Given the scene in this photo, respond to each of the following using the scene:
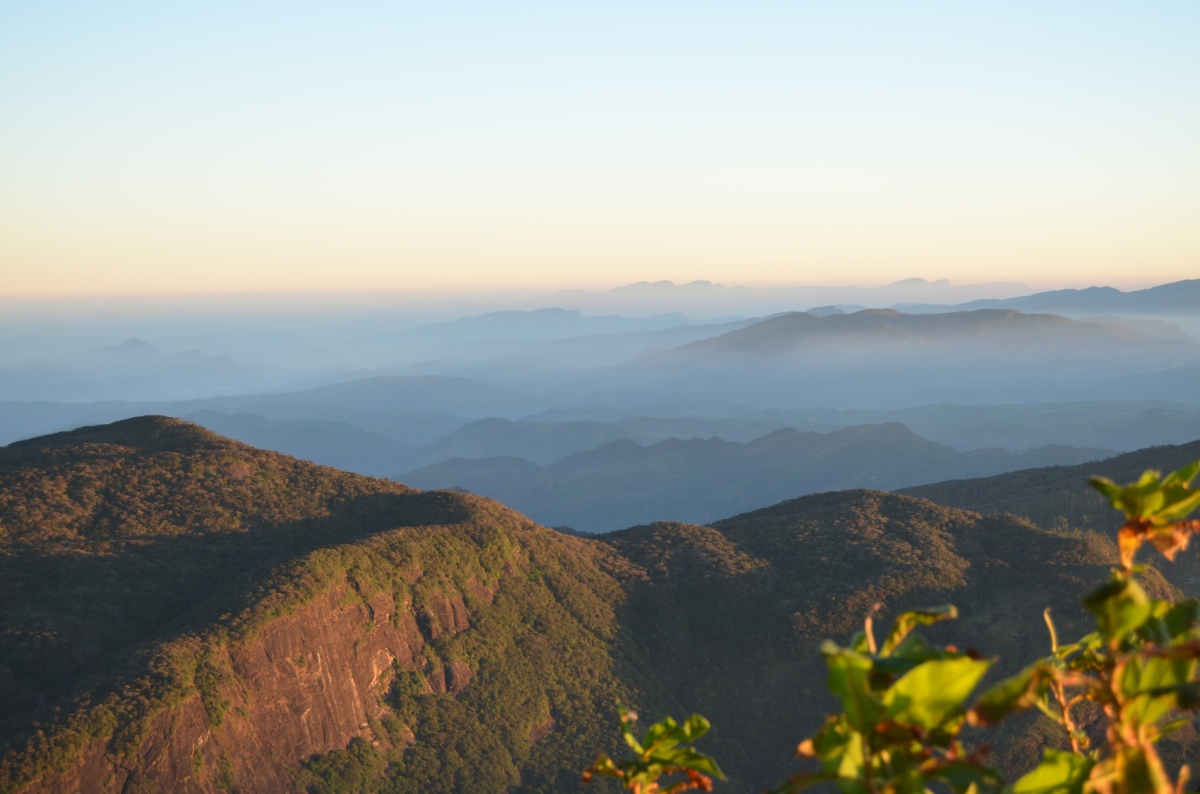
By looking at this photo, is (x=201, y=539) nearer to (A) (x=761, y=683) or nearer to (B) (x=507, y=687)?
(B) (x=507, y=687)

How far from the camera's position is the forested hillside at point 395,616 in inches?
1539

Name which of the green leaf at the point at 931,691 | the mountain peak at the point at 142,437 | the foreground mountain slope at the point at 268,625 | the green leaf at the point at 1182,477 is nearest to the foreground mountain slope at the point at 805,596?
the foreground mountain slope at the point at 268,625

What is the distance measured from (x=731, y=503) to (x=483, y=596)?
148 metres

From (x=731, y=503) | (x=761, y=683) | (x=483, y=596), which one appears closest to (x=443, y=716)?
(x=483, y=596)

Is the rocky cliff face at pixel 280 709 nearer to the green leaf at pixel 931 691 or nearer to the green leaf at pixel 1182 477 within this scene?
the green leaf at pixel 931 691

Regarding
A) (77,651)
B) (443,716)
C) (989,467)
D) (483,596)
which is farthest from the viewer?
(989,467)

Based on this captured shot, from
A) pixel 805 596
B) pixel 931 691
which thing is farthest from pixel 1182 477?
pixel 805 596

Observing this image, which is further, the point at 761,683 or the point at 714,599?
the point at 714,599

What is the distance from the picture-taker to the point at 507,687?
51.5 m

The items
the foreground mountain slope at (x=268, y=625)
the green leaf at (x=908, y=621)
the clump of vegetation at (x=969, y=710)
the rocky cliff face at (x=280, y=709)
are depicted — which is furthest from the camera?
the foreground mountain slope at (x=268, y=625)

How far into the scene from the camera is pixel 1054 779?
14.2 feet

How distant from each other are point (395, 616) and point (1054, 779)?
49693 mm

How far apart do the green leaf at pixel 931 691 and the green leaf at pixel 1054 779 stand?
2.10 ft

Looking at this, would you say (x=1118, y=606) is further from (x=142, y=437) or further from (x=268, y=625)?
(x=142, y=437)
